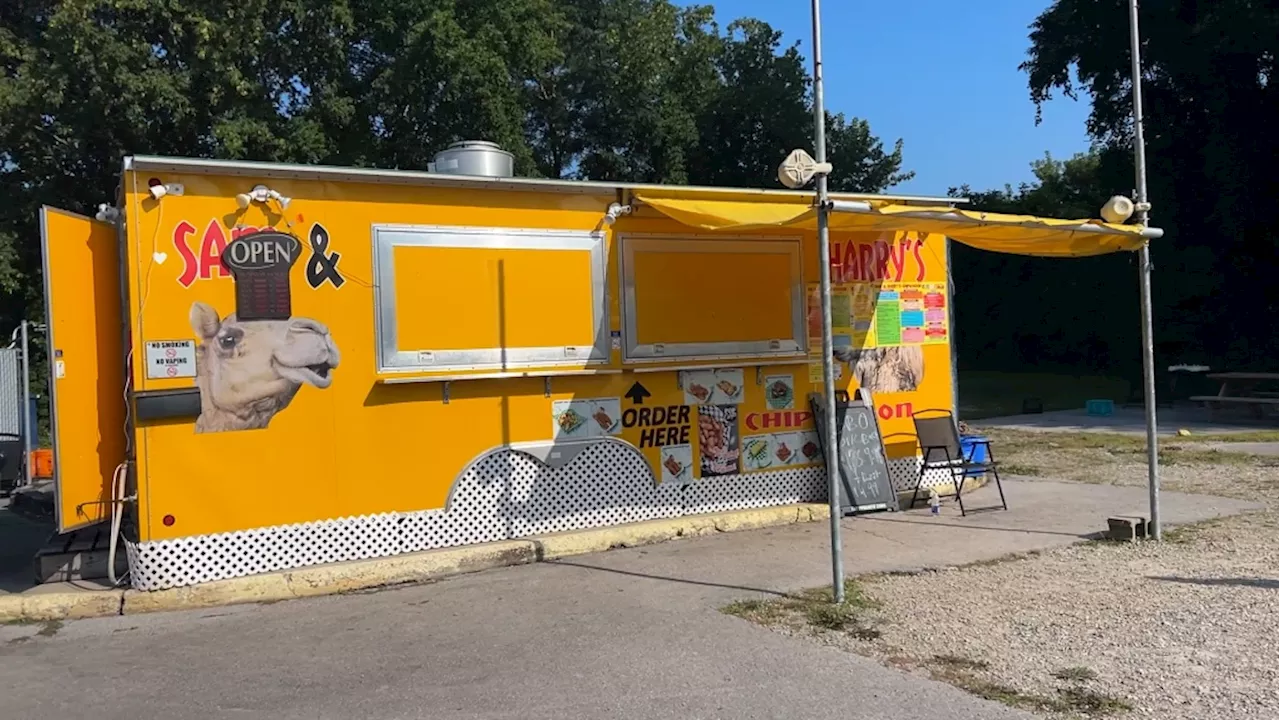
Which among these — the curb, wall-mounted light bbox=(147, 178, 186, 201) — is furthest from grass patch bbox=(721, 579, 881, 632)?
wall-mounted light bbox=(147, 178, 186, 201)

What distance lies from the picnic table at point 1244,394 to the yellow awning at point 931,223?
1203cm

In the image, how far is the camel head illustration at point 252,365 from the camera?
7172mm

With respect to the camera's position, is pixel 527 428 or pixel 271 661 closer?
pixel 271 661

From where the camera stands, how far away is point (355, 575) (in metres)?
7.26

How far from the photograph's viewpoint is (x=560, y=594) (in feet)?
22.6

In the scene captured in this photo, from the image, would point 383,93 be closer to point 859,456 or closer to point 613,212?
point 613,212

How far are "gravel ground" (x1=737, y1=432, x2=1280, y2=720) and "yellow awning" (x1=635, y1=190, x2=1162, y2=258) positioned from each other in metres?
2.63

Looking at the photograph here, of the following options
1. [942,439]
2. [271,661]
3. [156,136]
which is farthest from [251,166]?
[156,136]

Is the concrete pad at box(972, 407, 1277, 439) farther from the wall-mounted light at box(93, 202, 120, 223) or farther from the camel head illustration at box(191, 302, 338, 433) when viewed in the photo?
the wall-mounted light at box(93, 202, 120, 223)

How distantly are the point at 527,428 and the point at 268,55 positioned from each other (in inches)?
659

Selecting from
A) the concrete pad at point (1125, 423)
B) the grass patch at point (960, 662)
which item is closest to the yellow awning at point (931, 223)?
the grass patch at point (960, 662)

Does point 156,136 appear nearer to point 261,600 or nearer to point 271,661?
point 261,600

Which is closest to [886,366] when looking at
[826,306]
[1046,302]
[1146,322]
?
[1146,322]

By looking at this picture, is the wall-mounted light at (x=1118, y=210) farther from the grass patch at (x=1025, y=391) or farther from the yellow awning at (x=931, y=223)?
the grass patch at (x=1025, y=391)
